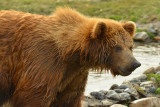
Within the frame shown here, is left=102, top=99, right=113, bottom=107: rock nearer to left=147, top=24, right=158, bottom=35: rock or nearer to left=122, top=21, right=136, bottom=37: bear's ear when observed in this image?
left=122, top=21, right=136, bottom=37: bear's ear

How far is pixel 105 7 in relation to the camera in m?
26.3

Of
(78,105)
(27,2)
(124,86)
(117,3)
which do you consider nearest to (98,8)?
(117,3)

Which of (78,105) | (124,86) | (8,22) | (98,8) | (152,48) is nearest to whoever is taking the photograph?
(8,22)

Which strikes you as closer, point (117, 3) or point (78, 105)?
point (78, 105)

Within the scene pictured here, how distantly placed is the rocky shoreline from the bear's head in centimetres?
226

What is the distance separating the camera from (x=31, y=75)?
5805mm

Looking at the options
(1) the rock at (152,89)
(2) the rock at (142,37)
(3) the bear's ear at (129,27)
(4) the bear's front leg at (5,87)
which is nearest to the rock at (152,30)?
(2) the rock at (142,37)

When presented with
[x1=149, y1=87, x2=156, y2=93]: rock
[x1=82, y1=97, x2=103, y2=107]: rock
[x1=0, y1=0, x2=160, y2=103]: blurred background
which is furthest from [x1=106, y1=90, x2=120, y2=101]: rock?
[x1=0, y1=0, x2=160, y2=103]: blurred background

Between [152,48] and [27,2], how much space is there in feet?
46.2

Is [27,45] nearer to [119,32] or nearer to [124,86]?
[119,32]

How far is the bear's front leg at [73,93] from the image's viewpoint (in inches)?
243

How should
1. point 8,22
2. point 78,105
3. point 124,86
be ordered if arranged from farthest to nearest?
point 124,86, point 78,105, point 8,22

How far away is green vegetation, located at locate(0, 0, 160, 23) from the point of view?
937 inches

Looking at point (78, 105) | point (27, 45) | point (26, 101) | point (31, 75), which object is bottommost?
point (78, 105)
